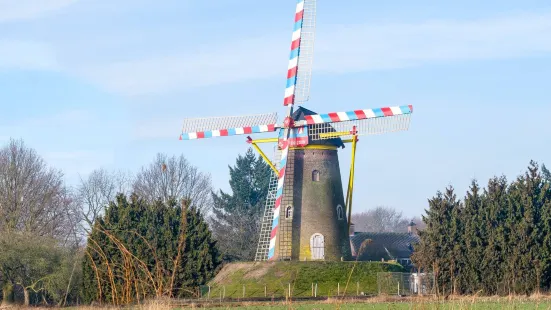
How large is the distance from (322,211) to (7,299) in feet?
48.0

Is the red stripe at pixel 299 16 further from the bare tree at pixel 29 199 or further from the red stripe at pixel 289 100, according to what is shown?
the bare tree at pixel 29 199

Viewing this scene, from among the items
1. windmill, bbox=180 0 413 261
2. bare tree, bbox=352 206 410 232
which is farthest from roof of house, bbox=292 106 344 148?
bare tree, bbox=352 206 410 232

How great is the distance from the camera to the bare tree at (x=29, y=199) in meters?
50.5

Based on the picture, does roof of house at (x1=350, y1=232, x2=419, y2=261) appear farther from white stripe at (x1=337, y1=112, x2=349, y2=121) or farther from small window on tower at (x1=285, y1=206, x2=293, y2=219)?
white stripe at (x1=337, y1=112, x2=349, y2=121)

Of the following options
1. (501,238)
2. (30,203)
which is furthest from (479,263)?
(30,203)

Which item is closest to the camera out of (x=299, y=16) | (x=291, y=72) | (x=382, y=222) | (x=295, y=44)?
(x=291, y=72)

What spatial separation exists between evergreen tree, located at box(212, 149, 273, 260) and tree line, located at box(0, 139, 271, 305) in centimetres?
7

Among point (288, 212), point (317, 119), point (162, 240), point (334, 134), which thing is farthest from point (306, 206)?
point (162, 240)

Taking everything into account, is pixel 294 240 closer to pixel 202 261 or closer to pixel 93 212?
pixel 202 261

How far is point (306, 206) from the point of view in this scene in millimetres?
41250

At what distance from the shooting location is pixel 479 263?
38.6 metres

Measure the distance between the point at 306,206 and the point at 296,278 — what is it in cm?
377

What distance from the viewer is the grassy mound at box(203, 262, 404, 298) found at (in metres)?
38.4

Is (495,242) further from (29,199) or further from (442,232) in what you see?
(29,199)
